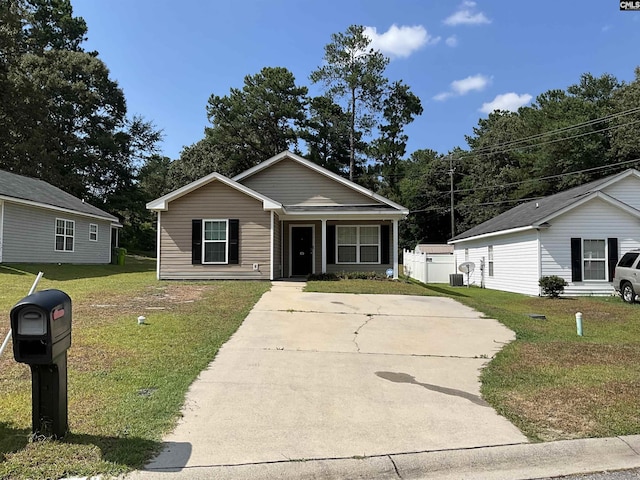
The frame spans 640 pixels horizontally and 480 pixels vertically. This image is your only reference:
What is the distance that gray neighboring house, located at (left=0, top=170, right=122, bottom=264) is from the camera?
18.3 meters

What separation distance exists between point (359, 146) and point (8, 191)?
30.5 metres

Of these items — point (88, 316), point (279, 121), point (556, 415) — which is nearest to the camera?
point (556, 415)

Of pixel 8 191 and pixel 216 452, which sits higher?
pixel 8 191

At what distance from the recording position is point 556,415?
170 inches

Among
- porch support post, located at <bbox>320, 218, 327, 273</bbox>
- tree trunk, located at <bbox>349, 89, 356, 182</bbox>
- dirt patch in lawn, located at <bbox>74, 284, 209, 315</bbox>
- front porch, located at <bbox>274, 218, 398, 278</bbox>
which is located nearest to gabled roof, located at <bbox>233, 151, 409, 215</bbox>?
front porch, located at <bbox>274, 218, 398, 278</bbox>

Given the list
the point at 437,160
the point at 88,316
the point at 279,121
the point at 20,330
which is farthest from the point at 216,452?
the point at 437,160

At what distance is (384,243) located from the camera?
1934cm

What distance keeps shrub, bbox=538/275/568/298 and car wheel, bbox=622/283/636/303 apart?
182 cm

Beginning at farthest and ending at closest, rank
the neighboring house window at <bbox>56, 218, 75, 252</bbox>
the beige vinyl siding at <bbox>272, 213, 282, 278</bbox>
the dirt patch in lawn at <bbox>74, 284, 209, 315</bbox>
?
the neighboring house window at <bbox>56, 218, 75, 252</bbox>, the beige vinyl siding at <bbox>272, 213, 282, 278</bbox>, the dirt patch in lawn at <bbox>74, 284, 209, 315</bbox>

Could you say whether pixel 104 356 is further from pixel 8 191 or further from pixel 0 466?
pixel 8 191

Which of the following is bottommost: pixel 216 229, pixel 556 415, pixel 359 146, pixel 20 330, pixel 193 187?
pixel 556 415

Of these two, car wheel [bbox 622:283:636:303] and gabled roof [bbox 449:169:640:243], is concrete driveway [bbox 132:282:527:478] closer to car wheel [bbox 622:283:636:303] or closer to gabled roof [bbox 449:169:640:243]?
car wheel [bbox 622:283:636:303]

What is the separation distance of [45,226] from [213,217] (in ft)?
31.8

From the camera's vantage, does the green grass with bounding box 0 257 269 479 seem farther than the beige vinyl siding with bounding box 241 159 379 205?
No
